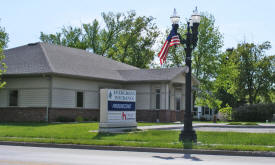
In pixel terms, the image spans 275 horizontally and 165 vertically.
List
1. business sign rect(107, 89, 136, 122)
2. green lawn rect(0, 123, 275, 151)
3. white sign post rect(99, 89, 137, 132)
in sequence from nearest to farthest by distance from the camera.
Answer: green lawn rect(0, 123, 275, 151), white sign post rect(99, 89, 137, 132), business sign rect(107, 89, 136, 122)

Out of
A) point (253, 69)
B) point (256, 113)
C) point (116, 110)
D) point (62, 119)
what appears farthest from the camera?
point (253, 69)

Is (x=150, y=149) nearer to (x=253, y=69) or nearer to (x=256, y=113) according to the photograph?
(x=256, y=113)

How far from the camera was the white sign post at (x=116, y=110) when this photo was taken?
22.8 metres

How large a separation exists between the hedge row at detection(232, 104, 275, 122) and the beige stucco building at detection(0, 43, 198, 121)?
10225 mm

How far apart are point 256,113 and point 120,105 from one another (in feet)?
83.1

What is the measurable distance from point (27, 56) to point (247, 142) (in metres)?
21.3

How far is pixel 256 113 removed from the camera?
4509cm

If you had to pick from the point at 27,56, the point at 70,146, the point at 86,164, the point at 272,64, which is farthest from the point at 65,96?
the point at 272,64

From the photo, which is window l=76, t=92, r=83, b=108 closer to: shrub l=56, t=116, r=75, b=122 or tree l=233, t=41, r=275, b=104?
shrub l=56, t=116, r=75, b=122

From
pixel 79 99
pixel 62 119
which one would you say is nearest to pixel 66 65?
pixel 79 99

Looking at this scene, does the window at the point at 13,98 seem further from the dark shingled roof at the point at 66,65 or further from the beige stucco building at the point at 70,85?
the dark shingled roof at the point at 66,65

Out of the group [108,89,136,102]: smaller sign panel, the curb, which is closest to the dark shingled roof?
[108,89,136,102]: smaller sign panel

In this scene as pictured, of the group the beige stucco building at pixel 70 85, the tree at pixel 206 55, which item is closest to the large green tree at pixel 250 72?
the tree at pixel 206 55

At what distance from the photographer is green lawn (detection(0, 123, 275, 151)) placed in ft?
56.0
